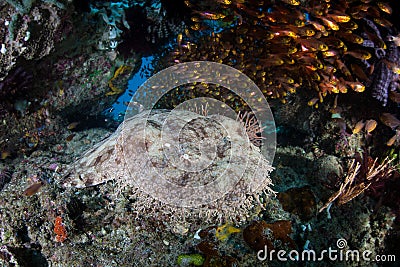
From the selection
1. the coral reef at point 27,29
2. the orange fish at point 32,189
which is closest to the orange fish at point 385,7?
the coral reef at point 27,29

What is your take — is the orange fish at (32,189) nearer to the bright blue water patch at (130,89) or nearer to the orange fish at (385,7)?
the bright blue water patch at (130,89)

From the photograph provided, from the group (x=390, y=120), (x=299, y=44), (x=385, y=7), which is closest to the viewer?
(x=385, y=7)

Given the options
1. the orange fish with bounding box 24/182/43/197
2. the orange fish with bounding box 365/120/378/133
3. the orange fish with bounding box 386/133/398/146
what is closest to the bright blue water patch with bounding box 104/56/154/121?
the orange fish with bounding box 24/182/43/197

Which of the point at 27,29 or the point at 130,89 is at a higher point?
the point at 27,29

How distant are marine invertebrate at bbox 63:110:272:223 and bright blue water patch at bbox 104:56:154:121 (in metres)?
2.78

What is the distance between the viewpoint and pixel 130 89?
735 centimetres

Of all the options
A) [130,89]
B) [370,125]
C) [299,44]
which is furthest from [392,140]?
[130,89]

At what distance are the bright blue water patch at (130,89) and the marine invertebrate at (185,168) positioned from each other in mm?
2775

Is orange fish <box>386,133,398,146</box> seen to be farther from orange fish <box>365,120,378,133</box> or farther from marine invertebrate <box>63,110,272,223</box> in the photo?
marine invertebrate <box>63,110,272,223</box>

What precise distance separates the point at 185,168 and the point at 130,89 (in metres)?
4.58

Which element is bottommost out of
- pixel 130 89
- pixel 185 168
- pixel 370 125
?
pixel 370 125

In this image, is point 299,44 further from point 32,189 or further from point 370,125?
point 32,189

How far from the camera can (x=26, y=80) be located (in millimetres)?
4844

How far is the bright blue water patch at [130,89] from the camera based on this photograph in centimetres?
636
